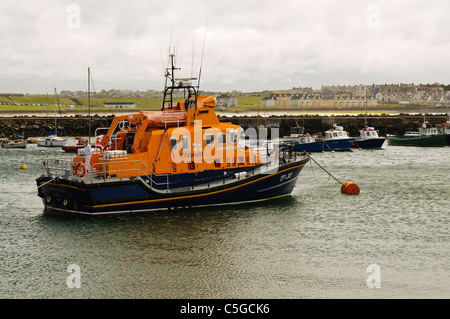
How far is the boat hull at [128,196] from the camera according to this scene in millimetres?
18000

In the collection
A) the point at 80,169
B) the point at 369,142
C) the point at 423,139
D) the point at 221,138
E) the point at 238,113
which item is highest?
the point at 238,113

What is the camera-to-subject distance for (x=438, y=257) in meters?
14.2

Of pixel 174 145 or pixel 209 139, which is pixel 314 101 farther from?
pixel 174 145

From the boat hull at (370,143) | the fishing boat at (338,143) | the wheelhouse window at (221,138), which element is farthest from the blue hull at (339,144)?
the wheelhouse window at (221,138)

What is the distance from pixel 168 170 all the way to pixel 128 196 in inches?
73.4

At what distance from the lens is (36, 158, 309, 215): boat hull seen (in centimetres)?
1800

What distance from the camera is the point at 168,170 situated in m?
19.1

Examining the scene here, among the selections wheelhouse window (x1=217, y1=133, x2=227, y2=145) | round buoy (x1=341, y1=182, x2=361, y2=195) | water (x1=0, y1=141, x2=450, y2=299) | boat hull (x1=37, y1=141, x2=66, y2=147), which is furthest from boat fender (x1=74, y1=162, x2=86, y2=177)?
boat hull (x1=37, y1=141, x2=66, y2=147)

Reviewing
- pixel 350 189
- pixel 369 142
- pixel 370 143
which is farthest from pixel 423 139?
pixel 350 189

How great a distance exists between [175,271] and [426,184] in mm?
19163

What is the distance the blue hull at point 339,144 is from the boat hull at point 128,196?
1298 inches

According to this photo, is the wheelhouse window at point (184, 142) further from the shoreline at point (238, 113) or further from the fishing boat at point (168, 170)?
the shoreline at point (238, 113)
